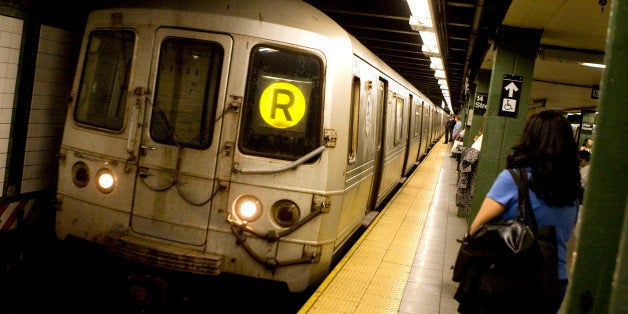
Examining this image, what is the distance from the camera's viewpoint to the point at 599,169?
163 cm

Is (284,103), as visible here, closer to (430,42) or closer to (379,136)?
(379,136)

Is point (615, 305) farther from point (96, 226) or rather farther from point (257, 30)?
point (96, 226)

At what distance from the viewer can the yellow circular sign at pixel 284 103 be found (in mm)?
4172

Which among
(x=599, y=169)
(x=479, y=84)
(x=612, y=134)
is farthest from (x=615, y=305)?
(x=479, y=84)

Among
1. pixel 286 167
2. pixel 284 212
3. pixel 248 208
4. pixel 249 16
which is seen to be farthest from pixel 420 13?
Answer: pixel 248 208

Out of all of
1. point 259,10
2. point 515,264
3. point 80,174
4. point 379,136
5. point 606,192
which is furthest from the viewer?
point 379,136

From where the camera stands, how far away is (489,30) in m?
8.49

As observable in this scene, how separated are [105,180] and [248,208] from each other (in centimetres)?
127

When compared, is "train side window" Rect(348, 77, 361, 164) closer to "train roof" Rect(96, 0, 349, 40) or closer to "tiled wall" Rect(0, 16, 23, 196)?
"train roof" Rect(96, 0, 349, 40)

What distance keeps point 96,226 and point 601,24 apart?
5498mm

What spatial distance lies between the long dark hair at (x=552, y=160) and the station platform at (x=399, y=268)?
207cm

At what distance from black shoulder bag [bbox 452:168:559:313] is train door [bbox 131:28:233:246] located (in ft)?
7.36

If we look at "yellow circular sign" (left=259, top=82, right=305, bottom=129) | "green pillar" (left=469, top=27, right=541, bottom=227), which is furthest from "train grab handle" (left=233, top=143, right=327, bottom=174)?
"green pillar" (left=469, top=27, right=541, bottom=227)

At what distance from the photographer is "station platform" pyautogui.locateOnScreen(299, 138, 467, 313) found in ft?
14.4
